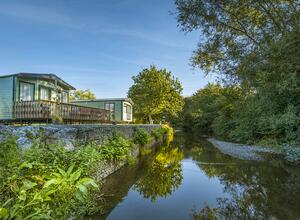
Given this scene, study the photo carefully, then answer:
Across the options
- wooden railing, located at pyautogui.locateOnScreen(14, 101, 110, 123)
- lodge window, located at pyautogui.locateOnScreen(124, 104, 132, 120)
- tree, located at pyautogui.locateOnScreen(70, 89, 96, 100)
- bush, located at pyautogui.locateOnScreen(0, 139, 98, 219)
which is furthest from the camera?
tree, located at pyautogui.locateOnScreen(70, 89, 96, 100)

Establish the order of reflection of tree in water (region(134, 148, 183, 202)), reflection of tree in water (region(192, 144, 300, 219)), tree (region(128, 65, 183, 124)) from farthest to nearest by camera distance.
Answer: tree (region(128, 65, 183, 124)) → reflection of tree in water (region(134, 148, 183, 202)) → reflection of tree in water (region(192, 144, 300, 219))

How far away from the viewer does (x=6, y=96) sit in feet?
51.3

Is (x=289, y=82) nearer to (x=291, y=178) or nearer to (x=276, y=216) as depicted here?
(x=276, y=216)

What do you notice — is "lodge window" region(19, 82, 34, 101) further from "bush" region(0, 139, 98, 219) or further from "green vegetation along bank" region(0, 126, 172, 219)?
"bush" region(0, 139, 98, 219)

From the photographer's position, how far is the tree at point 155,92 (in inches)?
1550

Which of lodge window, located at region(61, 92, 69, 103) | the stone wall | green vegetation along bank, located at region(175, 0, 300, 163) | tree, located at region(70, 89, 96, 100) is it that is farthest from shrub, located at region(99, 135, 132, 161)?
tree, located at region(70, 89, 96, 100)

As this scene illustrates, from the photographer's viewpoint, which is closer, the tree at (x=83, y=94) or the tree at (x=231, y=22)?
the tree at (x=231, y=22)

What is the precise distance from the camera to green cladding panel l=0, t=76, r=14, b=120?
1539 cm

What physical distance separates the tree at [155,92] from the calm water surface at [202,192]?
2625cm

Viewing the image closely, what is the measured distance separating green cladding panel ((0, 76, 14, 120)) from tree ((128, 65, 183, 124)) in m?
25.1

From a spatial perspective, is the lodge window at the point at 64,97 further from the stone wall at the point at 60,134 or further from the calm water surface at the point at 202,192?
the calm water surface at the point at 202,192

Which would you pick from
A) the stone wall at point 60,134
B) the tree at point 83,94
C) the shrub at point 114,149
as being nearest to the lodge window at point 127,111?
the shrub at point 114,149

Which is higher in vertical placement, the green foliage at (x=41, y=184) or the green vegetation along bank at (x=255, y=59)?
the green vegetation along bank at (x=255, y=59)

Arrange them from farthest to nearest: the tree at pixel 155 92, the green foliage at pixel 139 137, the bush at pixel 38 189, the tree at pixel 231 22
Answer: the tree at pixel 155 92, the green foliage at pixel 139 137, the tree at pixel 231 22, the bush at pixel 38 189
